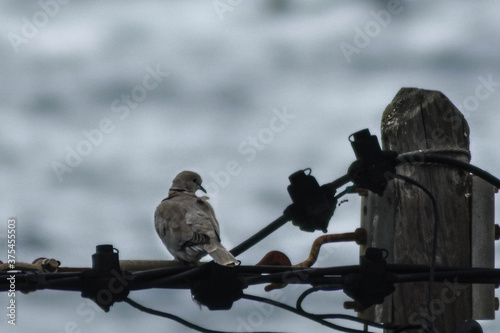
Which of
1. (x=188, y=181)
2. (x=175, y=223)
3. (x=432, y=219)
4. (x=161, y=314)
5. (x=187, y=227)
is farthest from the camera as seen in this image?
(x=188, y=181)

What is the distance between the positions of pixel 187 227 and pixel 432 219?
2630mm

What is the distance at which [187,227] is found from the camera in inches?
299

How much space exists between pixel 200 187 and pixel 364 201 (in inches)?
177

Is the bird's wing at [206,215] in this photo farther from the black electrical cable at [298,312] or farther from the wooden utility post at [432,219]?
the black electrical cable at [298,312]

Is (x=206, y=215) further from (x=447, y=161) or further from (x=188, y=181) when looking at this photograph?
(x=447, y=161)

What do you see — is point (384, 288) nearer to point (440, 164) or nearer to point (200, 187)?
point (440, 164)

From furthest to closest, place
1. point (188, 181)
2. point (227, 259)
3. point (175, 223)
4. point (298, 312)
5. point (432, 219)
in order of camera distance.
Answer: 1. point (188, 181)
2. point (175, 223)
3. point (432, 219)
4. point (227, 259)
5. point (298, 312)

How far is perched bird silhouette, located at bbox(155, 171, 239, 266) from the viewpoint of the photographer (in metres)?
7.33

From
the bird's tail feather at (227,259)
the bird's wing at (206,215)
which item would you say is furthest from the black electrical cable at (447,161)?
the bird's wing at (206,215)

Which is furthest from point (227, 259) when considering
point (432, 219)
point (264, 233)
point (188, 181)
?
point (188, 181)

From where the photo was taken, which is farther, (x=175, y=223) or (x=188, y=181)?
Result: (x=188, y=181)

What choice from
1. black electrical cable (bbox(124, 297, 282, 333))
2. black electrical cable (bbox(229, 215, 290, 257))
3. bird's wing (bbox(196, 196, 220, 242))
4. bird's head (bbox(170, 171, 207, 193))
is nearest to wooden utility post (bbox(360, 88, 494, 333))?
black electrical cable (bbox(229, 215, 290, 257))

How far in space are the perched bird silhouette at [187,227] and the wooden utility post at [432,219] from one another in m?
1.60

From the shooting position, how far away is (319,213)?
5.02 meters
